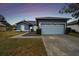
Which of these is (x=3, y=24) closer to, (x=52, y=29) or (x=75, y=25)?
(x=52, y=29)

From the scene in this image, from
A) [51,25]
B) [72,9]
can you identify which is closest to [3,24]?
[51,25]

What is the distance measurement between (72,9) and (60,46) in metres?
1.71

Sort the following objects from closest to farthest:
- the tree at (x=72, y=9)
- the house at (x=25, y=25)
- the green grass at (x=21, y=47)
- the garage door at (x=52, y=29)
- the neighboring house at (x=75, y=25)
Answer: the green grass at (x=21, y=47) < the tree at (x=72, y=9) < the neighboring house at (x=75, y=25) < the house at (x=25, y=25) < the garage door at (x=52, y=29)

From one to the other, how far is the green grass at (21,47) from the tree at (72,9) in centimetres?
170

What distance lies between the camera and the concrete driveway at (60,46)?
6.12 metres

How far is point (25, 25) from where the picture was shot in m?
7.56

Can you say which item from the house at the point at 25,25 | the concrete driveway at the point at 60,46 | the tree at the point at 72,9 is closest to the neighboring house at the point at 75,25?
the tree at the point at 72,9

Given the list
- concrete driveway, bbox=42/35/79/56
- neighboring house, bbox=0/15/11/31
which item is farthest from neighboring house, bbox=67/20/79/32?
neighboring house, bbox=0/15/11/31

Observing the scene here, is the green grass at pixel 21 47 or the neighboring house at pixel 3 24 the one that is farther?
the neighboring house at pixel 3 24

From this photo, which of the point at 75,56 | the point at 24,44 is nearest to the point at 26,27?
the point at 24,44

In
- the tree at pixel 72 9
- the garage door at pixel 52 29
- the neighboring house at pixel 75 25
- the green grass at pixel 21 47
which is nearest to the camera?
the green grass at pixel 21 47

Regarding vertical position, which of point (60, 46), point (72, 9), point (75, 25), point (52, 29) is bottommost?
point (60, 46)

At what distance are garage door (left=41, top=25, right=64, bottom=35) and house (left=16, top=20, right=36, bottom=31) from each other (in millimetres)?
583

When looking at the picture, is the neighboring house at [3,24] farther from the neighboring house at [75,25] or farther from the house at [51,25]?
the neighboring house at [75,25]
